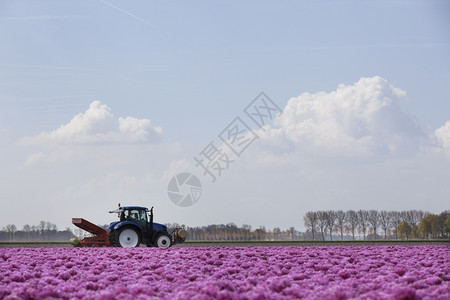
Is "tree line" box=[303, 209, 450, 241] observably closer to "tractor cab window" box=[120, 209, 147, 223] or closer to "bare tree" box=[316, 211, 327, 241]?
"bare tree" box=[316, 211, 327, 241]

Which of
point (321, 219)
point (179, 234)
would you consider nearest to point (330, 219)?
point (321, 219)

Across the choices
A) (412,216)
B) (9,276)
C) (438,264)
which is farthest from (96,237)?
(412,216)

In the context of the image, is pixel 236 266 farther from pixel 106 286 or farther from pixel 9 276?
pixel 9 276

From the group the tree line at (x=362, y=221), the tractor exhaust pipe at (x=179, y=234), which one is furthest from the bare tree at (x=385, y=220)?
the tractor exhaust pipe at (x=179, y=234)

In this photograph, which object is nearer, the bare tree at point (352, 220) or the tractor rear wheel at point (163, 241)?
the tractor rear wheel at point (163, 241)

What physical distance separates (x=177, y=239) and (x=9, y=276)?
46.7 ft

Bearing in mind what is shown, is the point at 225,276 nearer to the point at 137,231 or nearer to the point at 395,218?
the point at 137,231

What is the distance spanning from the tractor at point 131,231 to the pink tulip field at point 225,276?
574 centimetres

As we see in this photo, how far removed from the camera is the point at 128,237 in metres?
28.0

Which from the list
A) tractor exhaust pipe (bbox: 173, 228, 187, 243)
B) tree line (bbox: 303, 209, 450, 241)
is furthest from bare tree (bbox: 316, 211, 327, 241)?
tractor exhaust pipe (bbox: 173, 228, 187, 243)

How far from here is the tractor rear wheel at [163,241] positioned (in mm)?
28172

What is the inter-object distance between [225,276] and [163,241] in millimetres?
12948

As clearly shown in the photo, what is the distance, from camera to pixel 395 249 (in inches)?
1038

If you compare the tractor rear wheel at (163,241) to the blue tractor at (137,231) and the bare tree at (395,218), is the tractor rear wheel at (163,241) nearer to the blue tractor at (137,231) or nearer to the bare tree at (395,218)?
the blue tractor at (137,231)
